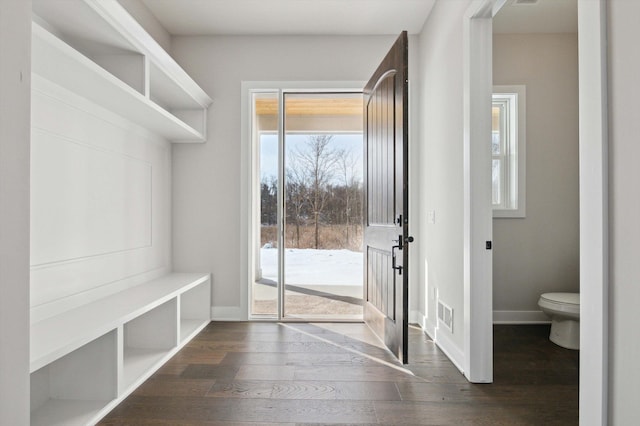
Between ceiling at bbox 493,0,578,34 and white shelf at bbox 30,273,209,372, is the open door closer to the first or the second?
ceiling at bbox 493,0,578,34

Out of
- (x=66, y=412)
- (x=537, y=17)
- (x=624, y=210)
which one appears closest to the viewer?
(x=624, y=210)

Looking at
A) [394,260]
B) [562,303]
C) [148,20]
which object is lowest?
[562,303]

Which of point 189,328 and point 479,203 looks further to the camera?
point 189,328

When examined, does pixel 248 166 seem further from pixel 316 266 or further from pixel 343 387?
pixel 343 387

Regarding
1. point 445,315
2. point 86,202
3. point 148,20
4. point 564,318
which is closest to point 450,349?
point 445,315

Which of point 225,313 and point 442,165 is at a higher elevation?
point 442,165

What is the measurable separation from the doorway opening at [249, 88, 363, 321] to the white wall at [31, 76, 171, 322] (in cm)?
98

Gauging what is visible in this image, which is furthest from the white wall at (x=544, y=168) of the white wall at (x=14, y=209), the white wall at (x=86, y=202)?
the white wall at (x=14, y=209)

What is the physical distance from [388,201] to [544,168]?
177 centimetres

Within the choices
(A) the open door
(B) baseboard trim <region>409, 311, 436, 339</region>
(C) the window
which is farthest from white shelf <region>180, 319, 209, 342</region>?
(C) the window

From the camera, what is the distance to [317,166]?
12.4ft

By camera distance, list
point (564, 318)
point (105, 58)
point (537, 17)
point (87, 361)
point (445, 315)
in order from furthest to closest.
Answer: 1. point (537, 17)
2. point (564, 318)
3. point (445, 315)
4. point (105, 58)
5. point (87, 361)

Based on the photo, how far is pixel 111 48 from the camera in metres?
2.28

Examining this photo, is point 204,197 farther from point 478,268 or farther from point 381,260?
point 478,268
